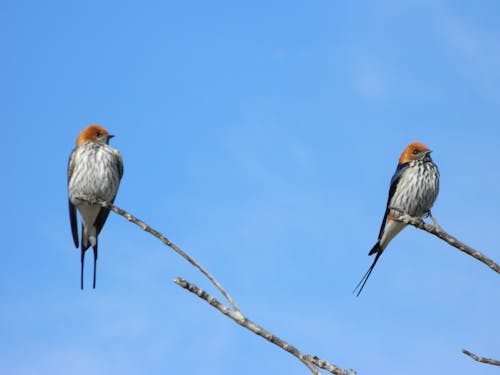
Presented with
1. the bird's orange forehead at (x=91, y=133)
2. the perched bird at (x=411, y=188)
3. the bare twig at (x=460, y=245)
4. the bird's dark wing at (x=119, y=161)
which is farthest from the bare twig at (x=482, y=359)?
the bird's orange forehead at (x=91, y=133)

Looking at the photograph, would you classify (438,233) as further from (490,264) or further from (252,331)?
(252,331)

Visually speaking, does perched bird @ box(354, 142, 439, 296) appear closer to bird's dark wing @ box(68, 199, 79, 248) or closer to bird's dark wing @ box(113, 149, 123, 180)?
bird's dark wing @ box(113, 149, 123, 180)

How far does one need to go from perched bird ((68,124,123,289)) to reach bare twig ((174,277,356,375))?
5.21 meters

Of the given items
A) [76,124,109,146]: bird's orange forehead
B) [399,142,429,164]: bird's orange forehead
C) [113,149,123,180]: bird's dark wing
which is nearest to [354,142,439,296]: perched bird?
[399,142,429,164]: bird's orange forehead

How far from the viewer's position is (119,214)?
5051 millimetres

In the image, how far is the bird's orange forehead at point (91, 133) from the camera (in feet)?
30.4

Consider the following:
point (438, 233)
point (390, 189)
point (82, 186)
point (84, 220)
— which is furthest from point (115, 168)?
point (438, 233)

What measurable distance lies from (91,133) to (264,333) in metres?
6.36

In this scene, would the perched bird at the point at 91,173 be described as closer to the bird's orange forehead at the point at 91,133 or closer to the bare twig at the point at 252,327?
the bird's orange forehead at the point at 91,133

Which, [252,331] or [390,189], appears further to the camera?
[390,189]

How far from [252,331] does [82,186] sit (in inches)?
230

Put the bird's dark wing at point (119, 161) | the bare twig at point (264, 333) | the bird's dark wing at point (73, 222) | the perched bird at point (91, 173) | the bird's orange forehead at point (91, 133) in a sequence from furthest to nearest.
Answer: the bird's dark wing at point (73, 222) → the bird's orange forehead at point (91, 133) → the bird's dark wing at point (119, 161) → the perched bird at point (91, 173) → the bare twig at point (264, 333)

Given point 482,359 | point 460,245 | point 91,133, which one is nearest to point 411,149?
point 91,133

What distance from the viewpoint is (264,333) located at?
11.2 ft
